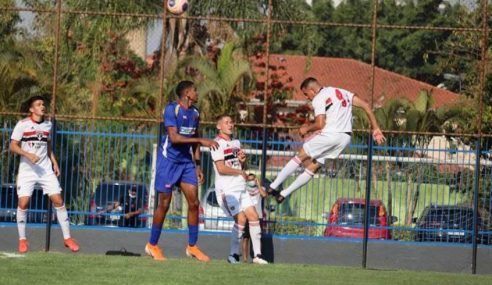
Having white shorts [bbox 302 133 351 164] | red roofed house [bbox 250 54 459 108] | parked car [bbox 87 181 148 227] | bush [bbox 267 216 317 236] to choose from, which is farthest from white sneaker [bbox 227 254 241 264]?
red roofed house [bbox 250 54 459 108]

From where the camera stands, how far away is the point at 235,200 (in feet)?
55.9

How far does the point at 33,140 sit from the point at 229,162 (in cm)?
267

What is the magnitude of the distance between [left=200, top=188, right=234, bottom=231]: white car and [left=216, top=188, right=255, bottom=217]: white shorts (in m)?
1.84

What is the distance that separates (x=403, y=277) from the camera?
13.9 metres

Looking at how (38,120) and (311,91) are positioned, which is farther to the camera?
(38,120)

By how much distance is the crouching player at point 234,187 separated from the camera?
1697 cm

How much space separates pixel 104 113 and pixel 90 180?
7.90 metres

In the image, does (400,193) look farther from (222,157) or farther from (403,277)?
(403,277)

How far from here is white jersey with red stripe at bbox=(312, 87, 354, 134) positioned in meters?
15.4

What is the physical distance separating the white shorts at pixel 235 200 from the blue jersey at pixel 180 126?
1.53 meters

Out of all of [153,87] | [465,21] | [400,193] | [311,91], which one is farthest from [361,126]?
[311,91]

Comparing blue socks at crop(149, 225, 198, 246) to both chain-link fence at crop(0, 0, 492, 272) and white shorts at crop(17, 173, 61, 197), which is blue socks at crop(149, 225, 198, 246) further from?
chain-link fence at crop(0, 0, 492, 272)

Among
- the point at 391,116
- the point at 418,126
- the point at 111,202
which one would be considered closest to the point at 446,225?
the point at 111,202

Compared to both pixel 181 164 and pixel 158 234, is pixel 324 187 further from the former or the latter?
pixel 158 234
